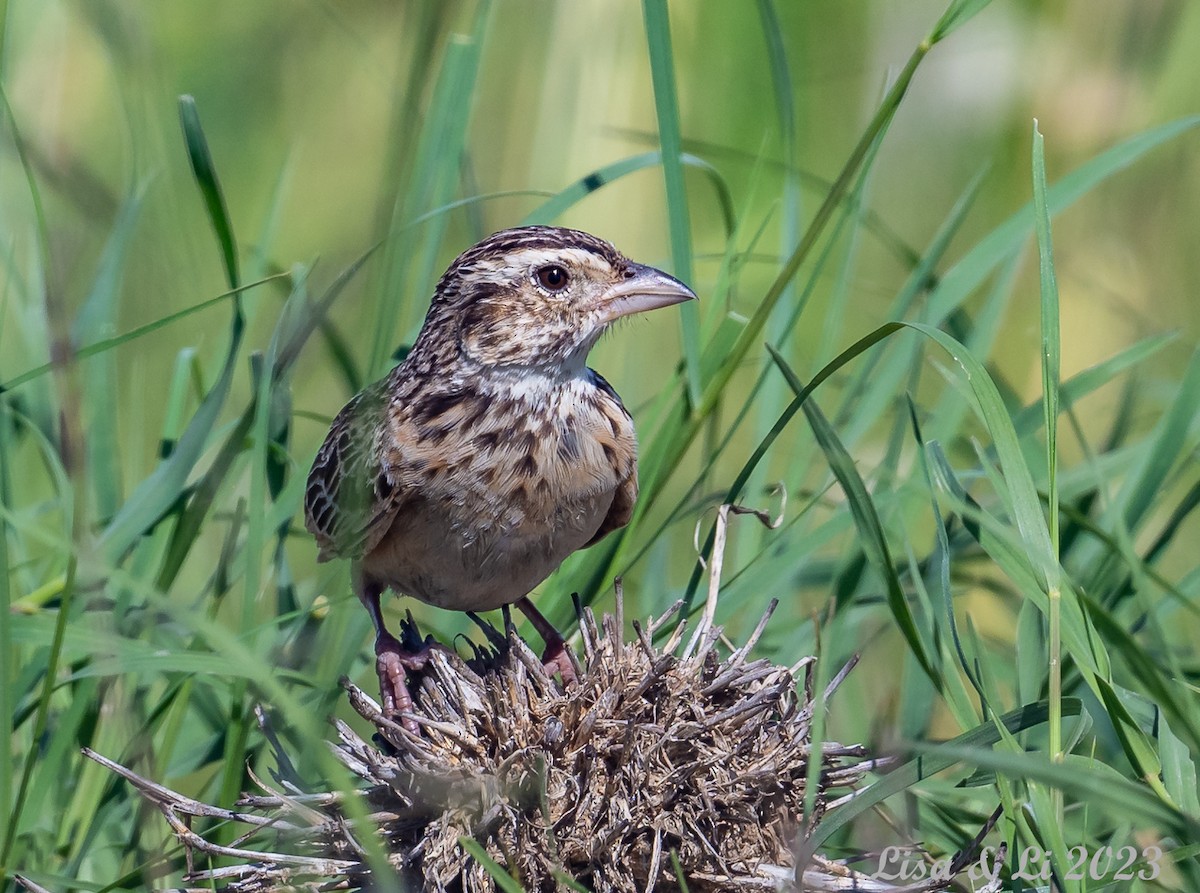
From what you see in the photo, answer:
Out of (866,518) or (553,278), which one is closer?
(866,518)

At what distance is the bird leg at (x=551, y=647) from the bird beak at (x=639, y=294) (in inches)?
29.7

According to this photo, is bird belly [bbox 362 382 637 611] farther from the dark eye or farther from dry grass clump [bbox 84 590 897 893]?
dry grass clump [bbox 84 590 897 893]

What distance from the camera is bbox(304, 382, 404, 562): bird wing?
314 centimetres

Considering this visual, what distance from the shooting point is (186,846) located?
2443 millimetres

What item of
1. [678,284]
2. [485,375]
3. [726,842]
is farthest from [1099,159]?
[726,842]

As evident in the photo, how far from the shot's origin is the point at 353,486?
308cm

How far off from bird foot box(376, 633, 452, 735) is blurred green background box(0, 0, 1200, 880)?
8cm

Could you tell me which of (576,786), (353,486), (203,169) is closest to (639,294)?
(353,486)

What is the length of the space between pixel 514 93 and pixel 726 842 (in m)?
4.62

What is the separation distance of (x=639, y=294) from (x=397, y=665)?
1083mm

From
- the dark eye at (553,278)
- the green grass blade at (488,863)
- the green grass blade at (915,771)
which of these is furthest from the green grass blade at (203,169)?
the green grass blade at (915,771)

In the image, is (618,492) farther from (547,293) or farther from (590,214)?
(590,214)

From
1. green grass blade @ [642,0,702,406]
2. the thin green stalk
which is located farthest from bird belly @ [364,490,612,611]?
the thin green stalk

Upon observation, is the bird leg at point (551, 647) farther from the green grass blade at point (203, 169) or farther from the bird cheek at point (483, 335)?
the green grass blade at point (203, 169)
